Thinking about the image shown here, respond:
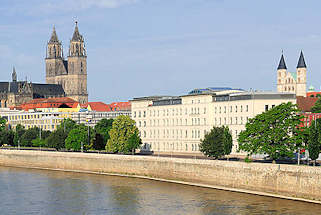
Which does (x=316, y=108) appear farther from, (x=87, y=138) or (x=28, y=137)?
(x=28, y=137)

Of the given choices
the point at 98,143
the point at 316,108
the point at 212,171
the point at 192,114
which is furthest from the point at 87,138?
the point at 316,108

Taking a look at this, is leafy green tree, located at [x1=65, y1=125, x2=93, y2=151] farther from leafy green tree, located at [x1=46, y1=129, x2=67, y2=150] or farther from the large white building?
the large white building

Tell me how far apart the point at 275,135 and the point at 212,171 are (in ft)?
30.6

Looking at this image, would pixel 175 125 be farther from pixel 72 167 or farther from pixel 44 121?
pixel 44 121

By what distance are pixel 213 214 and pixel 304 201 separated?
1044 centimetres

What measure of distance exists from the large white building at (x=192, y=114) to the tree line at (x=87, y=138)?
5.00 m

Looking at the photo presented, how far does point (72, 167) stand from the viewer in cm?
10994

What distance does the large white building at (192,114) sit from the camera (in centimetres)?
10519

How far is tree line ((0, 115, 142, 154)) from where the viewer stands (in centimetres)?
11175

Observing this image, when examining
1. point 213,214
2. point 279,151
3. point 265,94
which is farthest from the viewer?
point 265,94

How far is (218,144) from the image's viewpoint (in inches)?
3634

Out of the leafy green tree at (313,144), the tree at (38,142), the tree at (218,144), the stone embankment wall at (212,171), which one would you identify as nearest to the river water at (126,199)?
the stone embankment wall at (212,171)

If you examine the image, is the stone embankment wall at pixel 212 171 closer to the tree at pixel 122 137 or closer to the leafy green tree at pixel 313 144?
the leafy green tree at pixel 313 144

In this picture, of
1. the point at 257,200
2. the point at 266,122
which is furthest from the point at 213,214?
the point at 266,122
